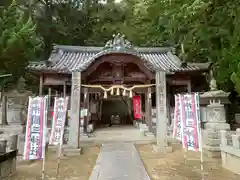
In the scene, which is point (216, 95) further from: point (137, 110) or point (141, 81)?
point (137, 110)

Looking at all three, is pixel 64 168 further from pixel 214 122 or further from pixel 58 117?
pixel 214 122

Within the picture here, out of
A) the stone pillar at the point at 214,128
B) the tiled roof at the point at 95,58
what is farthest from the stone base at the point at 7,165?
the stone pillar at the point at 214,128

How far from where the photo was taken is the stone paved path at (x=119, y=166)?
555 cm

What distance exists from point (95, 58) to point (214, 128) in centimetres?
631

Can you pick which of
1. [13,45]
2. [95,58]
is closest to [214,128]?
[95,58]

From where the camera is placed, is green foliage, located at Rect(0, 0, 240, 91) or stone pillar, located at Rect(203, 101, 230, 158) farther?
green foliage, located at Rect(0, 0, 240, 91)

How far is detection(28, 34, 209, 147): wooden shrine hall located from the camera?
29.6 feet

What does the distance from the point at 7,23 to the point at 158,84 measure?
32.6 feet

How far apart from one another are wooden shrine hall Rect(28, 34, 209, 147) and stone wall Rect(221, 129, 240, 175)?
263 centimetres

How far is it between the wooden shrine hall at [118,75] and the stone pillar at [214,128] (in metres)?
1.77

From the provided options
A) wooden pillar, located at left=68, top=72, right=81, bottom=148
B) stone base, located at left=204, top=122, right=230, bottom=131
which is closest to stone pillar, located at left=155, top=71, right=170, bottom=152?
stone base, located at left=204, top=122, right=230, bottom=131

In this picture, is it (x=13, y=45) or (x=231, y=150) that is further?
(x=13, y=45)

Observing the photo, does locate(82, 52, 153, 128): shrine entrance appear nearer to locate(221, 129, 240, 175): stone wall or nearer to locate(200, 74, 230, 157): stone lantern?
locate(200, 74, 230, 157): stone lantern

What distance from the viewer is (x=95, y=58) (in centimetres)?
973
